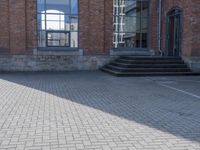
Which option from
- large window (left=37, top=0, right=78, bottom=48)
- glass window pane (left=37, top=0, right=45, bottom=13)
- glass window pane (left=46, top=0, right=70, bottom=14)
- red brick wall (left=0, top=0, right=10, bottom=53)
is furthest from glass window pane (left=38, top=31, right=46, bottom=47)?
red brick wall (left=0, top=0, right=10, bottom=53)

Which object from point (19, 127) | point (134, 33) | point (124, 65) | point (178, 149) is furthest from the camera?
point (134, 33)

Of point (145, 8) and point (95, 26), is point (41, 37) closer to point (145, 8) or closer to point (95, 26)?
point (95, 26)

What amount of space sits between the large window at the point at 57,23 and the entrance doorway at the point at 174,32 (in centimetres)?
538

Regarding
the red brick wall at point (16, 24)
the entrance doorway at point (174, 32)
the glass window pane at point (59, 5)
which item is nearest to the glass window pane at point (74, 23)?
the glass window pane at point (59, 5)

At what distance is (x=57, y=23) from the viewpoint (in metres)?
17.6

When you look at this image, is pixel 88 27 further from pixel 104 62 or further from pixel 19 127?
pixel 19 127

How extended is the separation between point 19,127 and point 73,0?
12992 mm

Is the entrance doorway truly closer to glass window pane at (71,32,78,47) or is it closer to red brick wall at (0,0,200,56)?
red brick wall at (0,0,200,56)

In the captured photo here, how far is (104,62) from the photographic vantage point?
1802cm

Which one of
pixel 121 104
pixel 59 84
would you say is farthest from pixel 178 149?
pixel 59 84

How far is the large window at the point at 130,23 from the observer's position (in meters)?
18.3

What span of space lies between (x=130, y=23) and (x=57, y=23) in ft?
14.5

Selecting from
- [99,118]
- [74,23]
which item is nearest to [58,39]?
[74,23]

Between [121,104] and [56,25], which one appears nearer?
[121,104]
